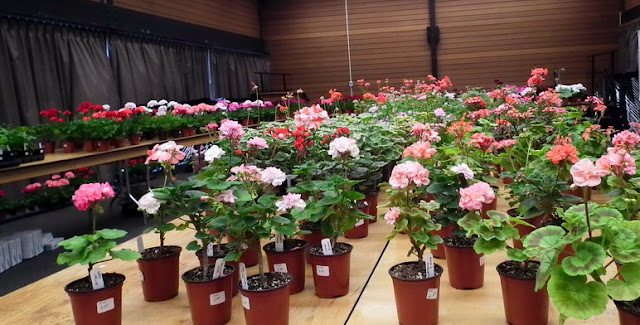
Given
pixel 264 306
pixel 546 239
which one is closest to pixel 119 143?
pixel 264 306

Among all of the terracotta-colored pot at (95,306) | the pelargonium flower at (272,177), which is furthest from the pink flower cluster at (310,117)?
the terracotta-colored pot at (95,306)

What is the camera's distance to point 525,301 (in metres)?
1.83

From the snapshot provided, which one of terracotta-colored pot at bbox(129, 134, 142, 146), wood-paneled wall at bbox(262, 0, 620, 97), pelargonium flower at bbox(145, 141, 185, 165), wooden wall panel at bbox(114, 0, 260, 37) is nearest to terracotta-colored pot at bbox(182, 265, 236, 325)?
Answer: pelargonium flower at bbox(145, 141, 185, 165)

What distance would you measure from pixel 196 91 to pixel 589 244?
9461mm

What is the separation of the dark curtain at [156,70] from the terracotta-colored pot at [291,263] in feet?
21.9

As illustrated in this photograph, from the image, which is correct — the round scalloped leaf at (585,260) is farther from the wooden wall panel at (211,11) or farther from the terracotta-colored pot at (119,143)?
the wooden wall panel at (211,11)

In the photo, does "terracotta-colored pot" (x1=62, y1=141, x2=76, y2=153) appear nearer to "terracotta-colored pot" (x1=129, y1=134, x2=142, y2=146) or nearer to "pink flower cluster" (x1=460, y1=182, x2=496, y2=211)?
"terracotta-colored pot" (x1=129, y1=134, x2=142, y2=146)

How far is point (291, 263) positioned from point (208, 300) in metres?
0.43

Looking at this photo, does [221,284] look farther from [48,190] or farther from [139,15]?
[139,15]

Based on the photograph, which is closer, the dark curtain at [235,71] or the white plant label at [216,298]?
the white plant label at [216,298]

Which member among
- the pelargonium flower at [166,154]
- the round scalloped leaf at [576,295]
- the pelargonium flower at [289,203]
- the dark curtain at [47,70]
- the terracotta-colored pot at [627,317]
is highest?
the dark curtain at [47,70]

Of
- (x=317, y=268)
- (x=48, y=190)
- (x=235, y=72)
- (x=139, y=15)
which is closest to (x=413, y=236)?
(x=317, y=268)

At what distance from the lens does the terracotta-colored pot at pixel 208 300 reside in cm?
204

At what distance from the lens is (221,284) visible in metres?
2.06
